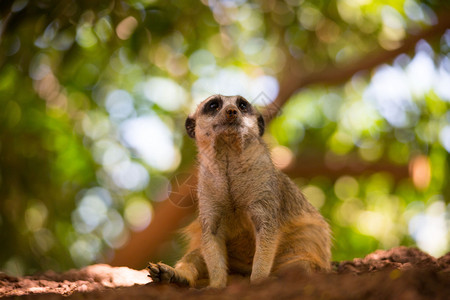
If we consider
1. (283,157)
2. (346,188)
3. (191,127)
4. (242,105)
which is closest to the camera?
(242,105)

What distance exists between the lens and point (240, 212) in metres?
3.50

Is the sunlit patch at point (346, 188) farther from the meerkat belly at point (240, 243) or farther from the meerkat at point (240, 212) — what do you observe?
the meerkat belly at point (240, 243)

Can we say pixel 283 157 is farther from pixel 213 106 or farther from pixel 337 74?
pixel 213 106

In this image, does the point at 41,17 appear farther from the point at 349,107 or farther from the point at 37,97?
the point at 349,107

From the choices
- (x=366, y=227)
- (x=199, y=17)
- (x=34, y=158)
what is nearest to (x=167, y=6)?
(x=199, y=17)

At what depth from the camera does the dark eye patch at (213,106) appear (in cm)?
370

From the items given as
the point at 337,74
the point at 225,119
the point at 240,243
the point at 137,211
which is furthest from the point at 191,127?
the point at 137,211

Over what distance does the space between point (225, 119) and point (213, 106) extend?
303 mm

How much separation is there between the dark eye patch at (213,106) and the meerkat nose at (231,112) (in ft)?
0.96

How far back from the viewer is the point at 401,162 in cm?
723

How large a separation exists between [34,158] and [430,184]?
5.37 m

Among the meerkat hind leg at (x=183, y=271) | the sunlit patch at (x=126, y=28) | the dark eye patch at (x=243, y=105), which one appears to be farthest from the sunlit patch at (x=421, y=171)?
the sunlit patch at (x=126, y=28)

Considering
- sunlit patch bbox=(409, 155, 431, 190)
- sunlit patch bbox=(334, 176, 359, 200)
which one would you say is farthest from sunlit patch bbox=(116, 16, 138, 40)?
sunlit patch bbox=(334, 176, 359, 200)

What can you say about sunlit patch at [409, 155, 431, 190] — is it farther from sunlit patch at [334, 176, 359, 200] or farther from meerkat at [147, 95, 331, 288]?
meerkat at [147, 95, 331, 288]
